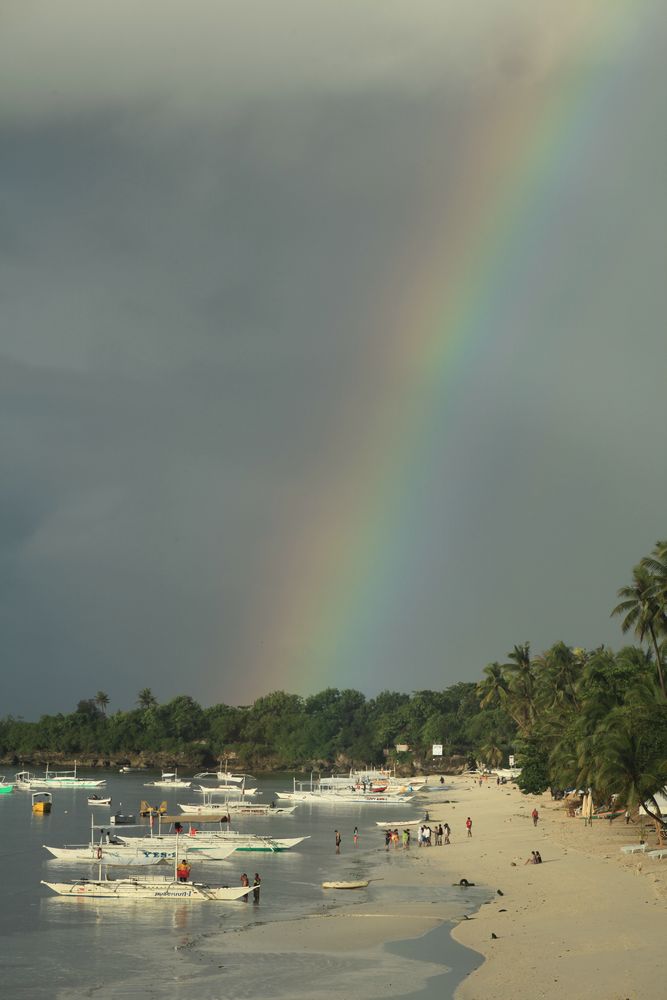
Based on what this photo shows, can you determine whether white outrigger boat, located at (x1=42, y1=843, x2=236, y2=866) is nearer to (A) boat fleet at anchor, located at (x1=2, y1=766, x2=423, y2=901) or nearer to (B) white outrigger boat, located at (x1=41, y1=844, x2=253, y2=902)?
(A) boat fleet at anchor, located at (x1=2, y1=766, x2=423, y2=901)

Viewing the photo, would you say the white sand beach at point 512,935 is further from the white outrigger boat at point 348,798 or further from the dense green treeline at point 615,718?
the white outrigger boat at point 348,798

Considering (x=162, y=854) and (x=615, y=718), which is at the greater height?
Answer: (x=615, y=718)

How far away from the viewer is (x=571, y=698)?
131 meters

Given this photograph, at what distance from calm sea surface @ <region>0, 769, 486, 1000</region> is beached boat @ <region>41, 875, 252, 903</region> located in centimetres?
69

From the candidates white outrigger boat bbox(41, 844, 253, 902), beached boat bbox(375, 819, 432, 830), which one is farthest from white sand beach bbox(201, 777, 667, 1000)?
beached boat bbox(375, 819, 432, 830)

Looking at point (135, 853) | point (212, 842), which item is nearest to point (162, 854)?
point (135, 853)

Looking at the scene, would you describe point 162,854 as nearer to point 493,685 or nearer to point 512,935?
point 512,935

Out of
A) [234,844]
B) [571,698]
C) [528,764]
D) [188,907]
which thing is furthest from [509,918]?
[571,698]

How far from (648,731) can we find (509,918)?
900 inches

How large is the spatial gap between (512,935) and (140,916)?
2428cm

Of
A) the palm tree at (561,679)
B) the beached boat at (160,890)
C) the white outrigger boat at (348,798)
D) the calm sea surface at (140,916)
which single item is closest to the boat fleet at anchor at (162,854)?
the beached boat at (160,890)

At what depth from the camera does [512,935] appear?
47.7m

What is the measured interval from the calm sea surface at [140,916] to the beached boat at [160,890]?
2.26 feet

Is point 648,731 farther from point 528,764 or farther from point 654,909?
point 528,764
